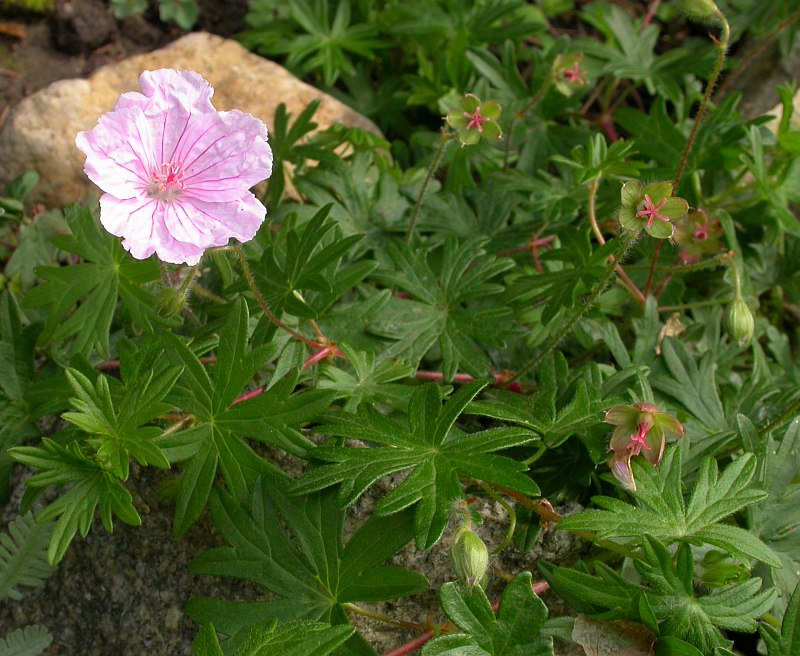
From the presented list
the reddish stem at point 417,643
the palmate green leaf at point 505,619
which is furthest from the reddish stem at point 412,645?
the palmate green leaf at point 505,619

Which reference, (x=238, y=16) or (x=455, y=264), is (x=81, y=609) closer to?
(x=455, y=264)

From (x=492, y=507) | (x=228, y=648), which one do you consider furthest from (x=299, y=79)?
(x=228, y=648)

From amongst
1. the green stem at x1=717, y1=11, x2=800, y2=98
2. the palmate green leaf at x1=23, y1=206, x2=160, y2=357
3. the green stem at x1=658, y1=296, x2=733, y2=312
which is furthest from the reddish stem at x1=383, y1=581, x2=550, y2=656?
the green stem at x1=717, y1=11, x2=800, y2=98

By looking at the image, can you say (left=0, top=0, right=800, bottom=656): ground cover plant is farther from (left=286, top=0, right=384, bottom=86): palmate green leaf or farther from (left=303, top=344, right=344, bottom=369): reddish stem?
(left=286, top=0, right=384, bottom=86): palmate green leaf

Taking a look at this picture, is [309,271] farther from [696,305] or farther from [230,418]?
[696,305]

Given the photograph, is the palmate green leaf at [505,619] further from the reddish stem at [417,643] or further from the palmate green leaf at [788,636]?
the palmate green leaf at [788,636]

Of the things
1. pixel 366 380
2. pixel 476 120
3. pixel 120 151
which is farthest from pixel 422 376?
pixel 120 151

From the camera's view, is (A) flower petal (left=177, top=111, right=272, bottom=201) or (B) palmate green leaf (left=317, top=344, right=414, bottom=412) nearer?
(A) flower petal (left=177, top=111, right=272, bottom=201)
